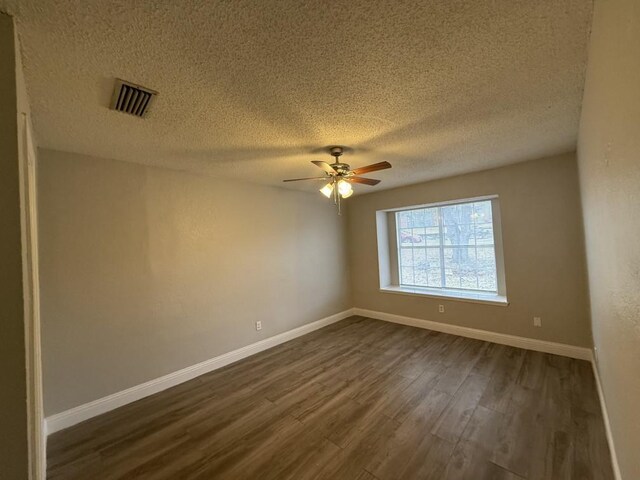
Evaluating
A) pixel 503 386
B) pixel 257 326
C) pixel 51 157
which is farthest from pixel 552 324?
pixel 51 157

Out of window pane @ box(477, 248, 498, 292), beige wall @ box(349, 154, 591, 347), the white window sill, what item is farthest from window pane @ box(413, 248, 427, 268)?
window pane @ box(477, 248, 498, 292)

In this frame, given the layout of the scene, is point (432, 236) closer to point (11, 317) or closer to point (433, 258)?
point (433, 258)

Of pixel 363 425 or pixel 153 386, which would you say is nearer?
pixel 363 425

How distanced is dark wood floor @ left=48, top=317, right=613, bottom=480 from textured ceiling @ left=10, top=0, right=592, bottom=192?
2391 millimetres

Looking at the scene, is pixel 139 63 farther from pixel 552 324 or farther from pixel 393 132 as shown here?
pixel 552 324

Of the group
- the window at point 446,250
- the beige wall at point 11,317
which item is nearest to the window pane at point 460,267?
the window at point 446,250

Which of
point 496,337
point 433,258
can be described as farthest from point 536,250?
point 433,258

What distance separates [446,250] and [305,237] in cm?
236

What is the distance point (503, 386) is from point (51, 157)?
464cm

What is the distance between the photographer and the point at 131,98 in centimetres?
160

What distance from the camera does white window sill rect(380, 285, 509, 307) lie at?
141 inches

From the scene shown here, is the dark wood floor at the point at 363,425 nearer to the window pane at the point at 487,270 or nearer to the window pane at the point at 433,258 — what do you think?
the window pane at the point at 487,270

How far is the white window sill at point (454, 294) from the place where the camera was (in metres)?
3.58

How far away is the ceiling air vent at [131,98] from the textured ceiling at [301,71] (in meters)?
0.05
